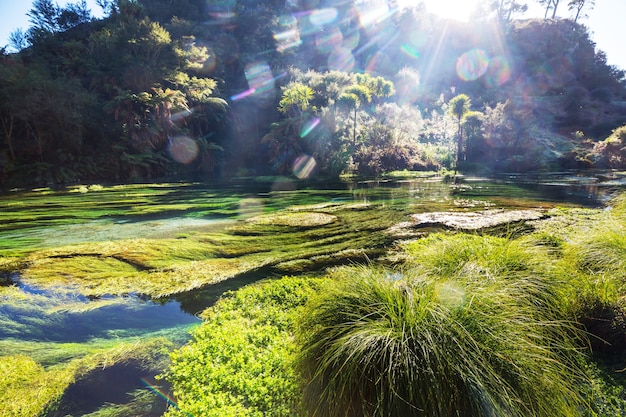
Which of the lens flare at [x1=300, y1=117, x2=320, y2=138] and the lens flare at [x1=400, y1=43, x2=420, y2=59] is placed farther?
the lens flare at [x1=400, y1=43, x2=420, y2=59]

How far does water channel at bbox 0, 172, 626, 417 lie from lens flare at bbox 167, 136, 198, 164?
1543 centimetres

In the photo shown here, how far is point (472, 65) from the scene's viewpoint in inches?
2653

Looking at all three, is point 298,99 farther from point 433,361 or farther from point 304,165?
point 433,361

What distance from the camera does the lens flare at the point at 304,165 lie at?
33.3 m

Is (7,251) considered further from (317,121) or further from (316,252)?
(317,121)

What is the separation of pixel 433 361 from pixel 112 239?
9123 mm

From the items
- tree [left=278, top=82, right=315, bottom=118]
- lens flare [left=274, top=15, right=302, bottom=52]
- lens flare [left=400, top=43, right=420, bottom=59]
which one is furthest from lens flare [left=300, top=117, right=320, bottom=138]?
lens flare [left=400, top=43, right=420, bottom=59]

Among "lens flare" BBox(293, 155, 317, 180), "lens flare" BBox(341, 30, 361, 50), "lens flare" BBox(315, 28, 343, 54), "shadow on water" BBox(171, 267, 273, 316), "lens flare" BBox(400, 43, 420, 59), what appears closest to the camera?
"shadow on water" BBox(171, 267, 273, 316)

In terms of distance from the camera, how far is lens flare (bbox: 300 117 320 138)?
3441 centimetres

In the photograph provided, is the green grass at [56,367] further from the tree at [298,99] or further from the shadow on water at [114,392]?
the tree at [298,99]

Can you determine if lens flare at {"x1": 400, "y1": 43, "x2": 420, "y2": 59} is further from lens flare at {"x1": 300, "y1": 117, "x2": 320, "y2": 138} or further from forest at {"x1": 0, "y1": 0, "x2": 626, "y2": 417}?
lens flare at {"x1": 300, "y1": 117, "x2": 320, "y2": 138}

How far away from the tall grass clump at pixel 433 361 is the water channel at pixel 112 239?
1780 millimetres

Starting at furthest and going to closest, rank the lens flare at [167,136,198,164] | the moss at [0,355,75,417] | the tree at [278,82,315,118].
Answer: the tree at [278,82,315,118], the lens flare at [167,136,198,164], the moss at [0,355,75,417]

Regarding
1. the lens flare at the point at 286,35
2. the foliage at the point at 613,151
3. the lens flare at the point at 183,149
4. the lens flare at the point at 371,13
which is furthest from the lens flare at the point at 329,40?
the foliage at the point at 613,151
